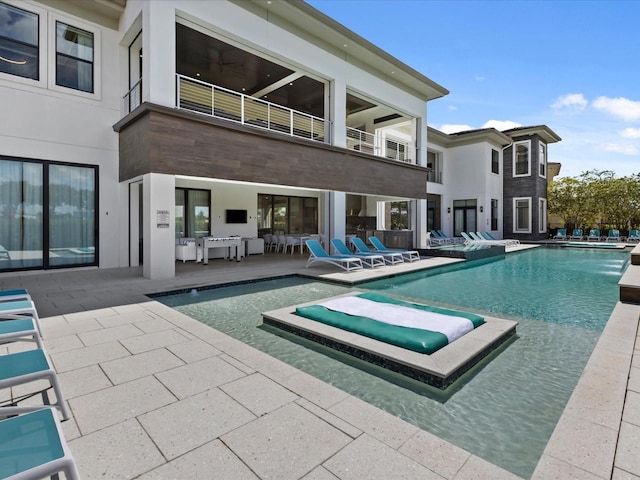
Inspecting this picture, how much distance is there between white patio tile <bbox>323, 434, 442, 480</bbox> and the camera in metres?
1.92

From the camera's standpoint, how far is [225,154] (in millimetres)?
9086

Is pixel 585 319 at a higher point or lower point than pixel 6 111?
lower

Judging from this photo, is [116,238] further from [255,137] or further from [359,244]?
[359,244]

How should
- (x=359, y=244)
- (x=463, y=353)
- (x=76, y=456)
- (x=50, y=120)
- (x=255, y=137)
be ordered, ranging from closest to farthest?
(x=76, y=456) < (x=463, y=353) < (x=50, y=120) < (x=255, y=137) < (x=359, y=244)

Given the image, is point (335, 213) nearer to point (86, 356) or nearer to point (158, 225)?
point (158, 225)

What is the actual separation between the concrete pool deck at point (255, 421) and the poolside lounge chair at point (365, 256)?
260 inches

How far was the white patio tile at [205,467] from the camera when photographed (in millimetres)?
1925

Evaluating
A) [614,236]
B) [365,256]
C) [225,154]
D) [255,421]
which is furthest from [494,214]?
[255,421]

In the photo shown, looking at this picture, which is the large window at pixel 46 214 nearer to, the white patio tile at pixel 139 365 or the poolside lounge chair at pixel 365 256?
the poolside lounge chair at pixel 365 256

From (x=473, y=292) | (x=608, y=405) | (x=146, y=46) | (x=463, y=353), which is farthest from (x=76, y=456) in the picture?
(x=146, y=46)

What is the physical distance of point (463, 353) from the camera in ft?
11.6

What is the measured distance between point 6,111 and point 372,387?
10.3 m

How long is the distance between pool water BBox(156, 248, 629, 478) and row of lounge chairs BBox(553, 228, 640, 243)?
16987 mm

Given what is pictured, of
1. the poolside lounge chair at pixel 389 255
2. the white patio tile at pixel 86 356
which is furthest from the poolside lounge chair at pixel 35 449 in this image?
the poolside lounge chair at pixel 389 255
